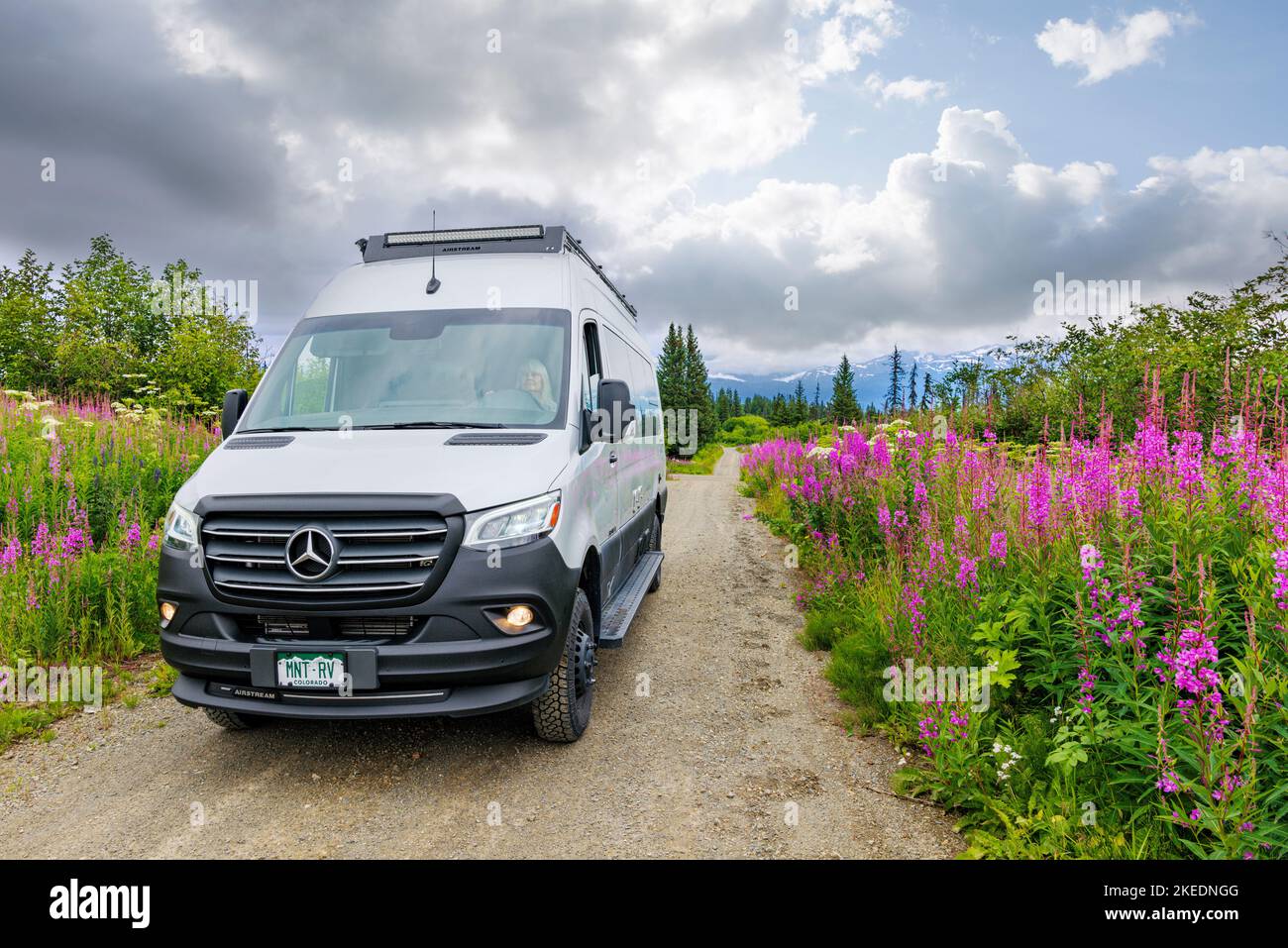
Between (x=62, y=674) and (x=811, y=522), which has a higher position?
(x=811, y=522)

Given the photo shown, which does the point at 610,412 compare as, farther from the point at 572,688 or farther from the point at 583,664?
the point at 572,688

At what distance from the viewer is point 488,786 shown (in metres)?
3.73

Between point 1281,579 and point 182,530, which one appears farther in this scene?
point 182,530

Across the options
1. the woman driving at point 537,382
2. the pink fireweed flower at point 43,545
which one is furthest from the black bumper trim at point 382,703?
the pink fireweed flower at point 43,545

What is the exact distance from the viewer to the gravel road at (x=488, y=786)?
3209 millimetres

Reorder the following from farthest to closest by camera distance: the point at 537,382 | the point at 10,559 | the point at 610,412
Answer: the point at 10,559 < the point at 610,412 < the point at 537,382

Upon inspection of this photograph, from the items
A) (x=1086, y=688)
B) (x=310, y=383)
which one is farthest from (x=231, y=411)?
(x=1086, y=688)

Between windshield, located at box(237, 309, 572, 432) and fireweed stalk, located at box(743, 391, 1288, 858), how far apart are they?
111 inches

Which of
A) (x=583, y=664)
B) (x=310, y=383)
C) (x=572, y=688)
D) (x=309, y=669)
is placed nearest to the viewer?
(x=309, y=669)

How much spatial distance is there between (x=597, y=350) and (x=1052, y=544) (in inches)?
130

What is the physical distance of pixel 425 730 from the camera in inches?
173

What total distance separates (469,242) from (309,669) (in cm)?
360
